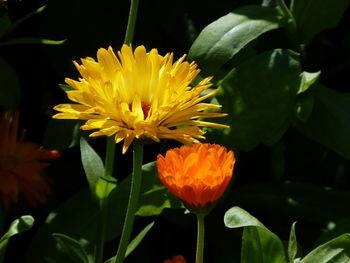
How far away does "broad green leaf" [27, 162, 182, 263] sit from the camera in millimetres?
1167

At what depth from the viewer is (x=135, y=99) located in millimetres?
868

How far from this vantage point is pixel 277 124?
120cm

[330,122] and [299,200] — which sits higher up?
[330,122]

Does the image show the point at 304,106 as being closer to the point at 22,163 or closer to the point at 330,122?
the point at 330,122

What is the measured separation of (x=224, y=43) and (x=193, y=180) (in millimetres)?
426

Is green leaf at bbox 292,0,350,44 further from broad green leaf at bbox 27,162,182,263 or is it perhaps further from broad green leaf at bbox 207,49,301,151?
broad green leaf at bbox 27,162,182,263

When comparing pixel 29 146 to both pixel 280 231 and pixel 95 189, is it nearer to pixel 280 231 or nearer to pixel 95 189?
pixel 95 189

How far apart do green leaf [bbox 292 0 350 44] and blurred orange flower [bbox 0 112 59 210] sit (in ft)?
1.49

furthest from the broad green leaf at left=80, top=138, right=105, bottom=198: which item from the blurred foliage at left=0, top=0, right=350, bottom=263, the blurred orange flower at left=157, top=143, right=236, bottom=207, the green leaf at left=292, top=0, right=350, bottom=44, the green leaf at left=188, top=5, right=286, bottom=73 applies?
the green leaf at left=292, top=0, right=350, bottom=44

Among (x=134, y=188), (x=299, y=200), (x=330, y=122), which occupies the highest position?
(x=134, y=188)

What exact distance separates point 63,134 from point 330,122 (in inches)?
17.0

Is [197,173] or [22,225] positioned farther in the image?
[22,225]

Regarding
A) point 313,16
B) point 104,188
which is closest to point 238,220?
point 104,188

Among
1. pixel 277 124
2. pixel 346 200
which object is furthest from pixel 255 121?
pixel 346 200
